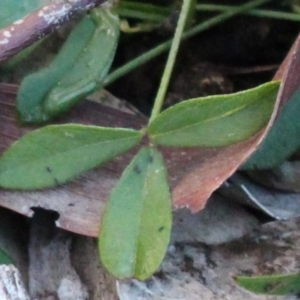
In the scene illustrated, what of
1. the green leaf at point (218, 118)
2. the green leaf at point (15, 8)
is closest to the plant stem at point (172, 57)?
the green leaf at point (218, 118)

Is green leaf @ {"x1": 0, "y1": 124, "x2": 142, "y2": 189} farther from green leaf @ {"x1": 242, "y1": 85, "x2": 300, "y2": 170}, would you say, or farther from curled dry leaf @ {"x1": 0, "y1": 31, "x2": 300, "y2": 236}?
green leaf @ {"x1": 242, "y1": 85, "x2": 300, "y2": 170}

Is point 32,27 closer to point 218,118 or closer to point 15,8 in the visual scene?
point 15,8

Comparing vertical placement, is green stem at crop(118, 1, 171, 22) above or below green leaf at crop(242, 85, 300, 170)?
above

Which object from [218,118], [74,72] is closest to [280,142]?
[218,118]

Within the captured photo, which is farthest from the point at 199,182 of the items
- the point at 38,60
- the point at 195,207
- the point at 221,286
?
the point at 38,60

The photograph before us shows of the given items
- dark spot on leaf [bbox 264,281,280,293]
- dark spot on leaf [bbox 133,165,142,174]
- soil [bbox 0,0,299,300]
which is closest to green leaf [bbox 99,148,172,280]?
dark spot on leaf [bbox 133,165,142,174]
